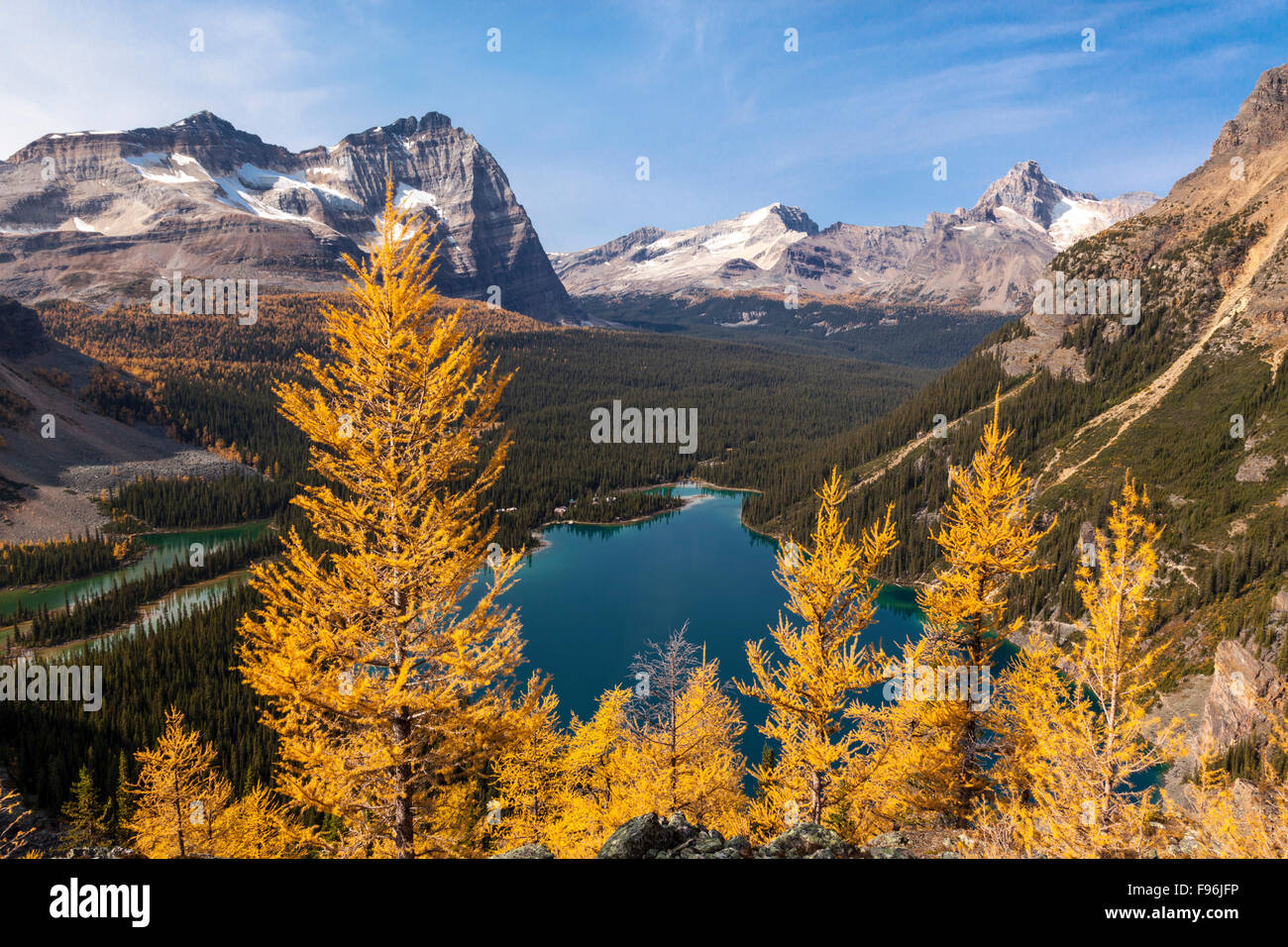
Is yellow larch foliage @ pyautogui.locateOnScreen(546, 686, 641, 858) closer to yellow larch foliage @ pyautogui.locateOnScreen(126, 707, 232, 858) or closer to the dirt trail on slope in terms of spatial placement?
yellow larch foliage @ pyautogui.locateOnScreen(126, 707, 232, 858)

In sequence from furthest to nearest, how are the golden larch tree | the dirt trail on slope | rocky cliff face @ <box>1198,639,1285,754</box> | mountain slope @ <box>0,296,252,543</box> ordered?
mountain slope @ <box>0,296,252,543</box>, the dirt trail on slope, rocky cliff face @ <box>1198,639,1285,754</box>, the golden larch tree

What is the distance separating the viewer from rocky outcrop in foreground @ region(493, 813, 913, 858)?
12.1 meters

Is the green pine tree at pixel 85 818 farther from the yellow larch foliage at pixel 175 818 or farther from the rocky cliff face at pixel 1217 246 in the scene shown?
the rocky cliff face at pixel 1217 246

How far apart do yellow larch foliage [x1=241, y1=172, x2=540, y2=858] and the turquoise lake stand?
46.9m

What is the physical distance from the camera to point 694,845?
12336 millimetres

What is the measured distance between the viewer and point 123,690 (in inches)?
2249

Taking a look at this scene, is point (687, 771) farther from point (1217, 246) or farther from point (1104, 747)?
point (1217, 246)

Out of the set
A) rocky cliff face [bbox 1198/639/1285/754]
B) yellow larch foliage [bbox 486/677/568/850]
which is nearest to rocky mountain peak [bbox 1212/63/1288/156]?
rocky cliff face [bbox 1198/639/1285/754]

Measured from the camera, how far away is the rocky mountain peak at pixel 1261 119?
113 m

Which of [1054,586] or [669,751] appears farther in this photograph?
[1054,586]

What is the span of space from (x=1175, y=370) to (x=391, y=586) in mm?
114952
